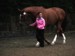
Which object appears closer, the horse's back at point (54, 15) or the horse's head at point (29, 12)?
the horse's head at point (29, 12)

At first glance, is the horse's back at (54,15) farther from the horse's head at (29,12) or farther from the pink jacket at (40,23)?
the pink jacket at (40,23)

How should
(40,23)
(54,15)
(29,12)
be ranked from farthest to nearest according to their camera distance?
(54,15) → (29,12) → (40,23)

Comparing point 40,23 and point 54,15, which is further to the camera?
point 54,15

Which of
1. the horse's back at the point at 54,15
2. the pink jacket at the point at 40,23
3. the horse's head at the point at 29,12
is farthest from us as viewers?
the horse's back at the point at 54,15

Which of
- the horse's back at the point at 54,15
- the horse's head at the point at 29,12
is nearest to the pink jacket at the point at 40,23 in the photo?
the horse's head at the point at 29,12

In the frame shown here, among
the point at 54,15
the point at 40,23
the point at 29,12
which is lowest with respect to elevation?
the point at 40,23

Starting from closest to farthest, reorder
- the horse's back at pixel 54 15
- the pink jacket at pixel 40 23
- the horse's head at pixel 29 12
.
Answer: the pink jacket at pixel 40 23, the horse's head at pixel 29 12, the horse's back at pixel 54 15

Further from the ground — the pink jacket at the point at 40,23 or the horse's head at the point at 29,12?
the horse's head at the point at 29,12

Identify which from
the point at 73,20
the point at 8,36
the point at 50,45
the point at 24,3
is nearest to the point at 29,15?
the point at 50,45

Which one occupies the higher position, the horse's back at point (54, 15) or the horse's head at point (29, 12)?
the horse's head at point (29, 12)

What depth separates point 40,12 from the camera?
18.0 meters

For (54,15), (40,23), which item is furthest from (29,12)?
(54,15)

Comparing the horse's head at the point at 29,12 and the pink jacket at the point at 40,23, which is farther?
the horse's head at the point at 29,12

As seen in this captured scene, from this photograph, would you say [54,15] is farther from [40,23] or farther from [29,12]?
[40,23]
